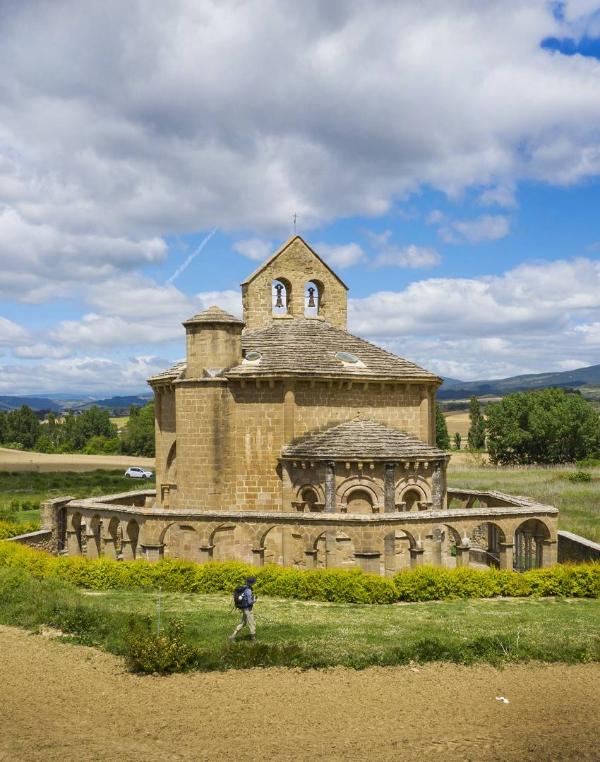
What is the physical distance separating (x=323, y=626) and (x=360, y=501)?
867 centimetres

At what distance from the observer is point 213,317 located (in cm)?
2770

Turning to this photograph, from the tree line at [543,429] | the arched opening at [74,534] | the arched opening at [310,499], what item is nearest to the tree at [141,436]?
the tree line at [543,429]

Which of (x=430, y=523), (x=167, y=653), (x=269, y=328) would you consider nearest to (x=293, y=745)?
(x=167, y=653)

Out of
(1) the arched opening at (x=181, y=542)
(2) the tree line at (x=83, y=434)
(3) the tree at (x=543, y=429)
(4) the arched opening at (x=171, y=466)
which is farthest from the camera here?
(2) the tree line at (x=83, y=434)

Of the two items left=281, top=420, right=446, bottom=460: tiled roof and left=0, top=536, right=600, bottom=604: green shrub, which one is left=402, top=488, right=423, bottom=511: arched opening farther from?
left=0, top=536, right=600, bottom=604: green shrub

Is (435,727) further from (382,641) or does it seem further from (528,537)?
(528,537)

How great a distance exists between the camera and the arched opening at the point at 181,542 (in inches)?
1030

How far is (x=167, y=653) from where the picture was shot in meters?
15.0

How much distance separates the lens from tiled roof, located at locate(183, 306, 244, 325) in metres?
27.6

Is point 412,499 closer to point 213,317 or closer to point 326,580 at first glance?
point 326,580

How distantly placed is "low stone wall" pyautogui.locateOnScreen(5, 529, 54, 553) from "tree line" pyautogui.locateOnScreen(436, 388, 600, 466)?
59.1 m

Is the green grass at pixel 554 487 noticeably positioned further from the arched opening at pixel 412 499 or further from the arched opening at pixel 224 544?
the arched opening at pixel 224 544

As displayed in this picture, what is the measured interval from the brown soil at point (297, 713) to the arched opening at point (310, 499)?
1192cm

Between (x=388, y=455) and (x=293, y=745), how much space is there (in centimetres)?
1501
